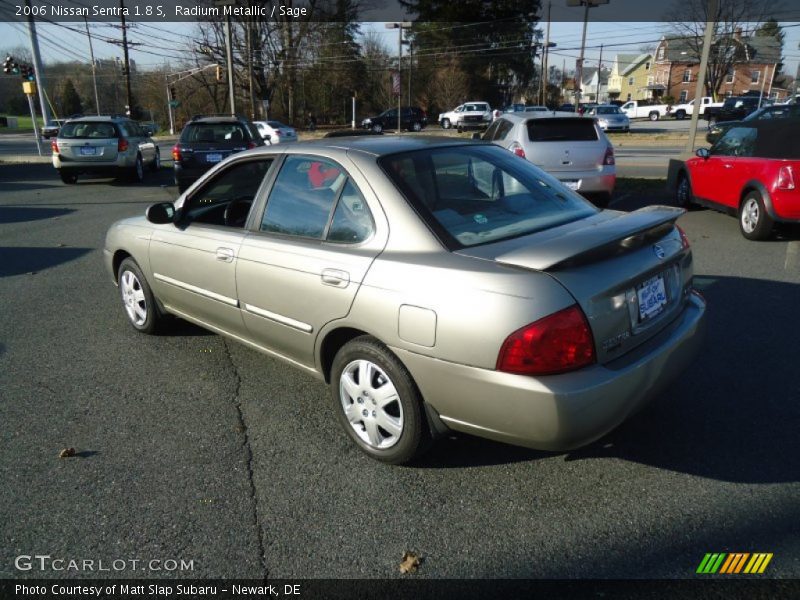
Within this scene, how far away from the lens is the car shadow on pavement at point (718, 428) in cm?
303

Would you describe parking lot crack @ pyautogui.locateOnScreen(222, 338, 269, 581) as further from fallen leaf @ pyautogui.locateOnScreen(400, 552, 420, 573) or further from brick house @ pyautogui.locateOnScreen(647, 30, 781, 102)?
brick house @ pyautogui.locateOnScreen(647, 30, 781, 102)

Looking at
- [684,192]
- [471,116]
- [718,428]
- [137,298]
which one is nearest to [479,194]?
[718,428]

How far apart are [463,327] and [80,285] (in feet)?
18.2

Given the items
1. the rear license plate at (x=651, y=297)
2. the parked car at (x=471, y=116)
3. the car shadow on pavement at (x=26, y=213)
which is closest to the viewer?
the rear license plate at (x=651, y=297)

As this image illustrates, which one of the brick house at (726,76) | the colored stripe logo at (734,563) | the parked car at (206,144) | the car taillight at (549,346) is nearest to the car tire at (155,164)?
the parked car at (206,144)

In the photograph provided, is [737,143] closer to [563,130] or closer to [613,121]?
[563,130]

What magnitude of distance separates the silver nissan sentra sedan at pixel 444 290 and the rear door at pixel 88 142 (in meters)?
13.1

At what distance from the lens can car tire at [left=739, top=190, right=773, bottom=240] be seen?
7625 millimetres

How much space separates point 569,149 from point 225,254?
6893 mm

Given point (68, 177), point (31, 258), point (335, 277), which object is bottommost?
point (31, 258)

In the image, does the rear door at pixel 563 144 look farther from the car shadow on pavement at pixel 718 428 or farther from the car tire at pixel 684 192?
the car shadow on pavement at pixel 718 428

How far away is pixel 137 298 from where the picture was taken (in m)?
4.89

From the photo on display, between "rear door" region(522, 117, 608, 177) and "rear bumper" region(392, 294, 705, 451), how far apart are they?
6851 mm

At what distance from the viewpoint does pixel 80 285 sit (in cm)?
659
